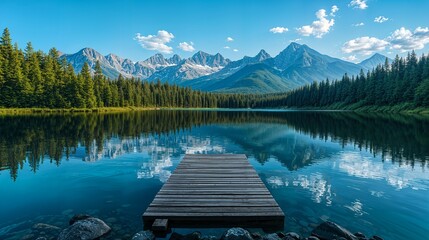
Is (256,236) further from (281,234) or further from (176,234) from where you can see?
(176,234)

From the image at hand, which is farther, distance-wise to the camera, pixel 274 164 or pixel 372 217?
pixel 274 164

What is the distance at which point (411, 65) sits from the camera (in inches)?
4611

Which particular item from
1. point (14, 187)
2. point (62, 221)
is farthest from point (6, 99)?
point (62, 221)

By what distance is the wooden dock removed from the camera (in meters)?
10.6

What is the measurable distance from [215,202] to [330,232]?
190 inches

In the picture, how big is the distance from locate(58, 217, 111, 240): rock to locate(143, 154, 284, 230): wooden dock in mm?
1704

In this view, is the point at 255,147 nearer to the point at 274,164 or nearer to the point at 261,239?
the point at 274,164

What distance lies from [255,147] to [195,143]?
27.4ft

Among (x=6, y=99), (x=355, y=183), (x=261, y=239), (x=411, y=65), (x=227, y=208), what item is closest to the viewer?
(x=261, y=239)

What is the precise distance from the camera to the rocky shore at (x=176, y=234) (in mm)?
9297

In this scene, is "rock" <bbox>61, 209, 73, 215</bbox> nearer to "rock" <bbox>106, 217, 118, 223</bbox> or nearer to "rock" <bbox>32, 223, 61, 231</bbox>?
"rock" <bbox>32, 223, 61, 231</bbox>

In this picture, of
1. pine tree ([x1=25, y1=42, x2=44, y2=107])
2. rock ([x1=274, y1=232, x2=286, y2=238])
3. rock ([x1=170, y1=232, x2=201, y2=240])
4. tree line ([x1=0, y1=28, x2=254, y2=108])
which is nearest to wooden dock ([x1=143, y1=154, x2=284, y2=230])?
rock ([x1=274, y1=232, x2=286, y2=238])

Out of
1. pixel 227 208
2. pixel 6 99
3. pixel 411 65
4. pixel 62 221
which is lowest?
pixel 62 221

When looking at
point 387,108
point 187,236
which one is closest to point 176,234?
point 187,236
